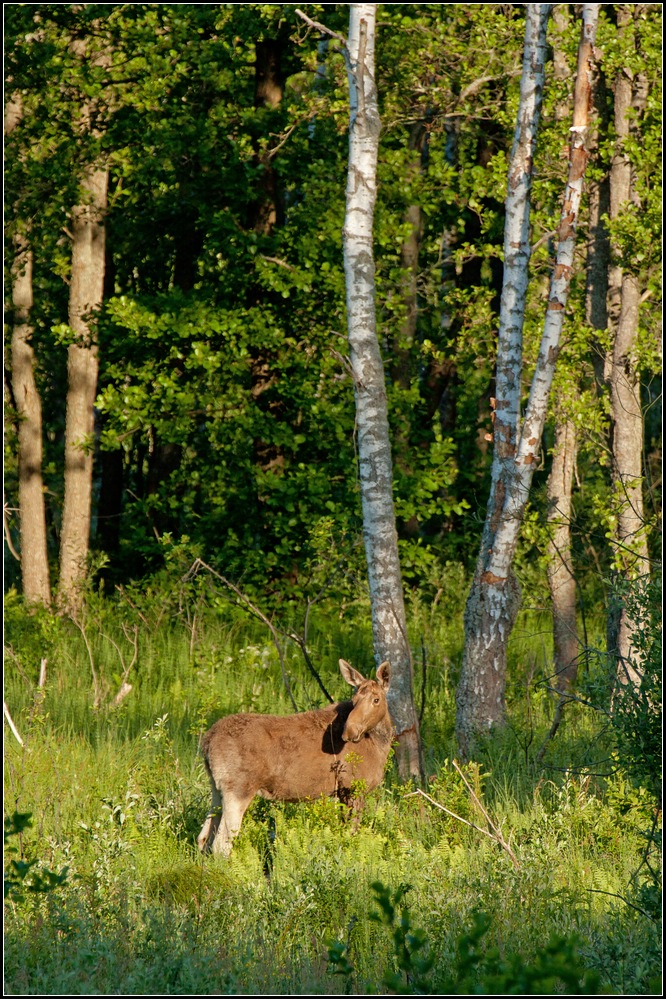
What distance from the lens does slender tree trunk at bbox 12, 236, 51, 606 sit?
16.8m

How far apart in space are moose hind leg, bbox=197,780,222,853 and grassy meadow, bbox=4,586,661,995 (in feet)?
0.59

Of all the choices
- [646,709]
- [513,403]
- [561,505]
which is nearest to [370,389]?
[513,403]

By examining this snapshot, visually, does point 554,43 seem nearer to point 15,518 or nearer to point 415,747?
point 415,747

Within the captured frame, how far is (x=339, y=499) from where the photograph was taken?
52.3 ft

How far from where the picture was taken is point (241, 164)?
51.5 feet

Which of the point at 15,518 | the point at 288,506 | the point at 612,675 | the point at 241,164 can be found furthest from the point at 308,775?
the point at 15,518

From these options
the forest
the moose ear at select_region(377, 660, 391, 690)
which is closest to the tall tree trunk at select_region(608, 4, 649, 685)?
the forest

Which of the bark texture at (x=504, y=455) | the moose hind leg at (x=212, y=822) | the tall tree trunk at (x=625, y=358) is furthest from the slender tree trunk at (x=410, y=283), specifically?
the moose hind leg at (x=212, y=822)

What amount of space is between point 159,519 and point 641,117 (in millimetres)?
10460

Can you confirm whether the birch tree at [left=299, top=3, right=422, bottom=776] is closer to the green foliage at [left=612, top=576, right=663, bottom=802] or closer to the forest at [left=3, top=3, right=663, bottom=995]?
the forest at [left=3, top=3, right=663, bottom=995]

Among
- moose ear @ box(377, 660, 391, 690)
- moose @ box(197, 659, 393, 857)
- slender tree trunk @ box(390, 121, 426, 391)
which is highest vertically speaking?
slender tree trunk @ box(390, 121, 426, 391)

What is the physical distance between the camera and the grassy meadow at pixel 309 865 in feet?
19.8

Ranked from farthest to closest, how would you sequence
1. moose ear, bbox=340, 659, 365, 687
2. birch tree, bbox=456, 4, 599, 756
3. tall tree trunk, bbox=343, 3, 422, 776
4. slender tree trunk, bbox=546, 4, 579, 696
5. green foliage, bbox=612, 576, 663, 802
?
slender tree trunk, bbox=546, 4, 579, 696 < birch tree, bbox=456, 4, 599, 756 < tall tree trunk, bbox=343, 3, 422, 776 < moose ear, bbox=340, 659, 365, 687 < green foliage, bbox=612, 576, 663, 802

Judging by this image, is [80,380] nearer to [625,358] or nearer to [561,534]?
[561,534]
